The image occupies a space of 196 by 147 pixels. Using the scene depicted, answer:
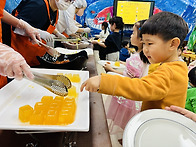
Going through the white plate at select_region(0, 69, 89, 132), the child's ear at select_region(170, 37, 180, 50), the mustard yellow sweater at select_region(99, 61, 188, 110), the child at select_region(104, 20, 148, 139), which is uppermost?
the child's ear at select_region(170, 37, 180, 50)

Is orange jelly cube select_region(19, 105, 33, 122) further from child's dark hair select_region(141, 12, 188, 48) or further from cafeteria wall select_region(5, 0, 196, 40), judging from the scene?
cafeteria wall select_region(5, 0, 196, 40)

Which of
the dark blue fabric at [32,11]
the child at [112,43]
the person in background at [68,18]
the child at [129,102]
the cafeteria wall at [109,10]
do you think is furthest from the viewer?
the cafeteria wall at [109,10]

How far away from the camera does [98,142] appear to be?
53 centimetres

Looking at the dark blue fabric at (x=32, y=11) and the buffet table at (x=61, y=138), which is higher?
the dark blue fabric at (x=32, y=11)

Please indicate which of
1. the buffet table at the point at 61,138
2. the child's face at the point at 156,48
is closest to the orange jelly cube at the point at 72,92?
the buffet table at the point at 61,138

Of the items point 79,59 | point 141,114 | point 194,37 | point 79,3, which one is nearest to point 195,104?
point 141,114

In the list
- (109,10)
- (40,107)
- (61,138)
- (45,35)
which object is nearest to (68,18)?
(45,35)

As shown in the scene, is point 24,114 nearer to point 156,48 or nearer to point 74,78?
point 74,78

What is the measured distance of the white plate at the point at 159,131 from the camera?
499 mm

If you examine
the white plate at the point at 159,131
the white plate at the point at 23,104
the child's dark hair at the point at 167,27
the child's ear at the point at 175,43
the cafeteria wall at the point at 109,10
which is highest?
the cafeteria wall at the point at 109,10

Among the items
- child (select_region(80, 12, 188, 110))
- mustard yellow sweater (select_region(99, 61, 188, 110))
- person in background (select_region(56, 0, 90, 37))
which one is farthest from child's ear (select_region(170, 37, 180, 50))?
person in background (select_region(56, 0, 90, 37))

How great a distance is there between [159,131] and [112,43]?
113 inches

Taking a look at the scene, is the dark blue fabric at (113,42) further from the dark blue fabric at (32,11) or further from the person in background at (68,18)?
the dark blue fabric at (32,11)

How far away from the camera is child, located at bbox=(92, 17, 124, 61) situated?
122 inches
